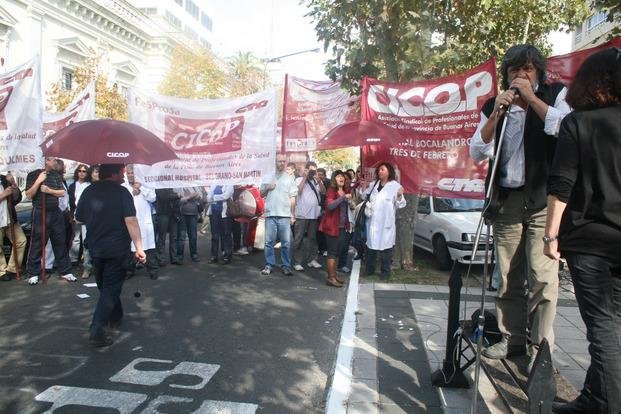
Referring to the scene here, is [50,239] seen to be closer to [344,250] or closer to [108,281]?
[108,281]

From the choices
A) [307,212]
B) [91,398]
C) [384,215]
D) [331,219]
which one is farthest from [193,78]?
[91,398]

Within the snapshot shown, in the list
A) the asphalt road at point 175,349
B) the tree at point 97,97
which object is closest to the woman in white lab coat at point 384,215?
the asphalt road at point 175,349

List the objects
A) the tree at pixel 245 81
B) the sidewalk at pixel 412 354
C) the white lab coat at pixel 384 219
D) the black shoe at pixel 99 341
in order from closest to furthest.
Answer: the sidewalk at pixel 412 354 → the black shoe at pixel 99 341 → the white lab coat at pixel 384 219 → the tree at pixel 245 81

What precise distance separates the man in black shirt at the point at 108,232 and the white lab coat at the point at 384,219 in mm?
3836

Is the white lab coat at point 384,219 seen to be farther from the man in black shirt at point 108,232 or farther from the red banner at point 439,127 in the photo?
the man in black shirt at point 108,232

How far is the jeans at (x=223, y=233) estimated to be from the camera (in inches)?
374

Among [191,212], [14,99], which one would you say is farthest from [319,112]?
[14,99]

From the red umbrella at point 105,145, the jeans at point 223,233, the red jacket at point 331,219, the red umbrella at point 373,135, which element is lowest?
the jeans at point 223,233

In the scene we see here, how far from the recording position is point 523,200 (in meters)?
3.45

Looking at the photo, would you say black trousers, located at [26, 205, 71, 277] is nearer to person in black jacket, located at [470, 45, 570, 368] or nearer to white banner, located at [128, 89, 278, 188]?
white banner, located at [128, 89, 278, 188]

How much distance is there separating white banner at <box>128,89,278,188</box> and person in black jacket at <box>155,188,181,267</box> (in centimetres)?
161

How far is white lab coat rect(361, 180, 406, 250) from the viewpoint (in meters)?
7.92

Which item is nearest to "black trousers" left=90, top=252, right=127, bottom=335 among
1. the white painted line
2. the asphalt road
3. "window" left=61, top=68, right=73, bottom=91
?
the asphalt road

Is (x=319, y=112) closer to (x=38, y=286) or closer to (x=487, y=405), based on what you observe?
(x=38, y=286)
